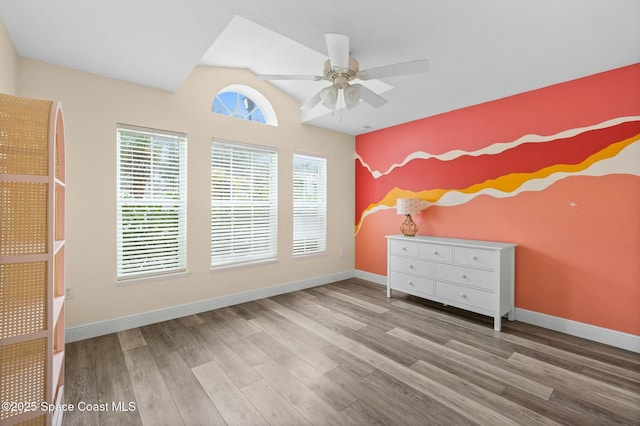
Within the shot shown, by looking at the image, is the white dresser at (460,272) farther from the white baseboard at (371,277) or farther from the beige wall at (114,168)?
the beige wall at (114,168)

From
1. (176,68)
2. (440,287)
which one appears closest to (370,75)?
(176,68)

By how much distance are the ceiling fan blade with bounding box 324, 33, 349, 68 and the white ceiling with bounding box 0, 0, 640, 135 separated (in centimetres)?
19

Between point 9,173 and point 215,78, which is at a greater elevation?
point 215,78

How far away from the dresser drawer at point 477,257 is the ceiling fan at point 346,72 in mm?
1853

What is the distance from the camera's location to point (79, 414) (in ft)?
5.58

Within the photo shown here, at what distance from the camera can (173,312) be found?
122 inches

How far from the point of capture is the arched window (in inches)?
139

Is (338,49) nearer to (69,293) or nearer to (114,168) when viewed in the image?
(114,168)

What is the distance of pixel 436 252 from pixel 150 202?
3264mm

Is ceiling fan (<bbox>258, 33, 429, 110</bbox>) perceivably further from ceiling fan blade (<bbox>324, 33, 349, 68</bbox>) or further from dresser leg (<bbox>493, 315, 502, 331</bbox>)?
dresser leg (<bbox>493, 315, 502, 331</bbox>)

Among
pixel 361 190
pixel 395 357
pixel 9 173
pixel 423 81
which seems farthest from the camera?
pixel 361 190

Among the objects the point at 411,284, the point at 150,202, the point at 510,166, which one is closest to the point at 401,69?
the point at 510,166

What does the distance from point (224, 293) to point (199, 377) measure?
148cm

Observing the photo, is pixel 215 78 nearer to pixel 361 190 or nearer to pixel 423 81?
pixel 423 81
